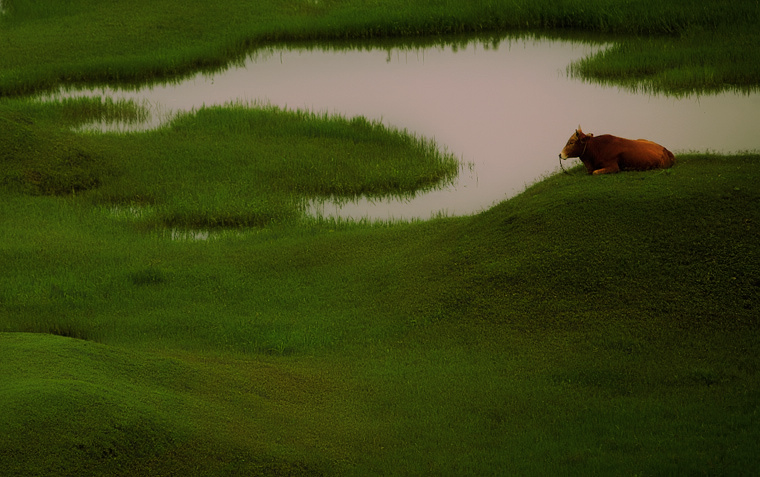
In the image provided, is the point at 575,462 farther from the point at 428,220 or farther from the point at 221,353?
the point at 428,220

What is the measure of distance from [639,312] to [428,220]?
155 inches

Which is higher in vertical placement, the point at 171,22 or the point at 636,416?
the point at 171,22

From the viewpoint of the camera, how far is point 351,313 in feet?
25.8

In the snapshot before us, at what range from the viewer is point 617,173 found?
946cm

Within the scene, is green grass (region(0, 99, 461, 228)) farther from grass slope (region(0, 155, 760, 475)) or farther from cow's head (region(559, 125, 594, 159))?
cow's head (region(559, 125, 594, 159))

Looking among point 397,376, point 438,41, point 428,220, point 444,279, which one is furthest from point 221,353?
point 438,41

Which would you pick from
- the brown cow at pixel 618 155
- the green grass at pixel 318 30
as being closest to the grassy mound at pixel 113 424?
the brown cow at pixel 618 155

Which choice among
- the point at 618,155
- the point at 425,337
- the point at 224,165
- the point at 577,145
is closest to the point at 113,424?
the point at 425,337

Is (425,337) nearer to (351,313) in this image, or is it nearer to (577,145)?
(351,313)

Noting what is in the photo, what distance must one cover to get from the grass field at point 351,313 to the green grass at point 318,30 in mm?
4385

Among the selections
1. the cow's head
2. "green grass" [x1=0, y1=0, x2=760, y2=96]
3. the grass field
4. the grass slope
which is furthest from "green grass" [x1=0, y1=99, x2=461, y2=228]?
"green grass" [x1=0, y1=0, x2=760, y2=96]

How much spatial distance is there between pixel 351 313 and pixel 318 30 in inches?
522

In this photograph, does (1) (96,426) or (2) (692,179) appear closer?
(1) (96,426)

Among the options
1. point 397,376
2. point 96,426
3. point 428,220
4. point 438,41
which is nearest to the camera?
point 96,426
